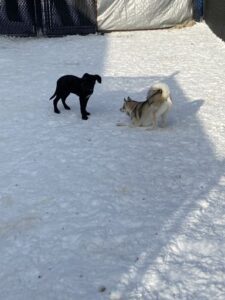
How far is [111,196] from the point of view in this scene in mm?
4250

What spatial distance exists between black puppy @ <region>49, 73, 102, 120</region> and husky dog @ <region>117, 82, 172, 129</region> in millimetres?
503

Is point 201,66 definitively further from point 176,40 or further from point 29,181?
point 29,181

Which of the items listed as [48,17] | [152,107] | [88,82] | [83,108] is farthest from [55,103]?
[48,17]

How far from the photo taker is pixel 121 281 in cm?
314

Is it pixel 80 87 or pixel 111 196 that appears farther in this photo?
pixel 80 87

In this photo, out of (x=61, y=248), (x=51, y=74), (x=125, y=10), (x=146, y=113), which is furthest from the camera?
(x=125, y=10)

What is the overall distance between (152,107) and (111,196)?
1.81m

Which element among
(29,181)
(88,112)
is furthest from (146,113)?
(29,181)

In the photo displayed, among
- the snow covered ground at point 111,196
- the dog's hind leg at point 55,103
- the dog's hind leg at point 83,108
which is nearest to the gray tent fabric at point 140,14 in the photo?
the snow covered ground at point 111,196

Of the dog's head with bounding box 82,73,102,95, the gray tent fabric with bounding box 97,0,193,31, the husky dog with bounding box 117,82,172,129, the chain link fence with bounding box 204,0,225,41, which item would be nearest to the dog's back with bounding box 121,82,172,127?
the husky dog with bounding box 117,82,172,129

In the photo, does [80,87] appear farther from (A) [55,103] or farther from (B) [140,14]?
(B) [140,14]

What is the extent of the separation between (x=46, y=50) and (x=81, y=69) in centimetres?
222

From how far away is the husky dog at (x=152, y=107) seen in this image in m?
5.65

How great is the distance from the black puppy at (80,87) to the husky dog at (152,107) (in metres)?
0.50
